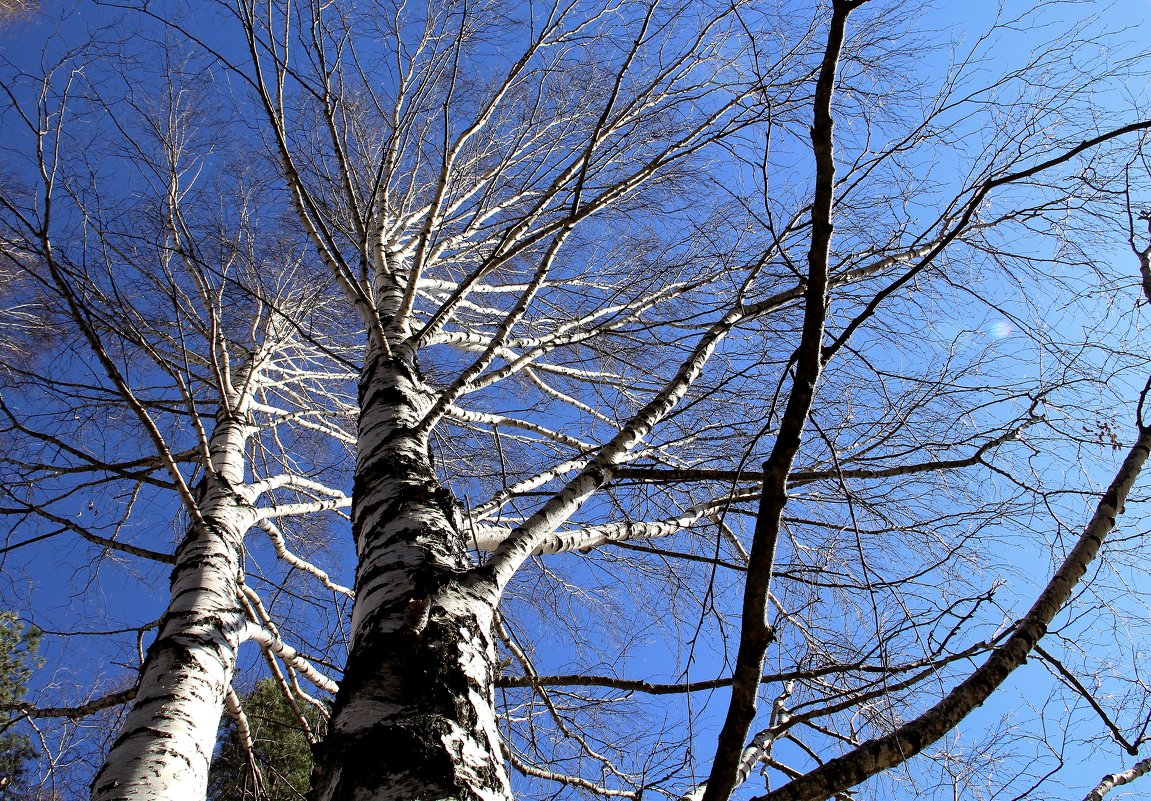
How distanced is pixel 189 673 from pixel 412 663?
4.06 feet

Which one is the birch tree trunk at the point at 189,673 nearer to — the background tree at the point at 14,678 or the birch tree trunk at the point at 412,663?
the birch tree trunk at the point at 412,663

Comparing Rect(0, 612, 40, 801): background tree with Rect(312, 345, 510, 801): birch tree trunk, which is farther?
Rect(0, 612, 40, 801): background tree

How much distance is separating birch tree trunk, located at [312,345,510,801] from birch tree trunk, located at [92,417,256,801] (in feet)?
2.62

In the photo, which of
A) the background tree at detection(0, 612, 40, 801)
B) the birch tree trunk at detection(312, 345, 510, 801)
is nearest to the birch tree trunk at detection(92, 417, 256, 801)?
the birch tree trunk at detection(312, 345, 510, 801)

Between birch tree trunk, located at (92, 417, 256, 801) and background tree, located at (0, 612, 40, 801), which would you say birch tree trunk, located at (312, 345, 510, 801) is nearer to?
birch tree trunk, located at (92, 417, 256, 801)

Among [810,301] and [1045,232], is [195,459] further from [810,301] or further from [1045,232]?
[1045,232]

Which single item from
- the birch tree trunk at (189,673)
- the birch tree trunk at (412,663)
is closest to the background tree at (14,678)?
the birch tree trunk at (189,673)

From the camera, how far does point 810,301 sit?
3.53 feet

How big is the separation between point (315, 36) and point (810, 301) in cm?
229

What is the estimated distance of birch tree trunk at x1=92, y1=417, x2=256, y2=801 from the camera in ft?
6.11

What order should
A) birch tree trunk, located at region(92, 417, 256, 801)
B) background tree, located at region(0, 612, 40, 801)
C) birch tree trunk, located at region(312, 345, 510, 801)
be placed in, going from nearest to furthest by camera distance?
birch tree trunk, located at region(312, 345, 510, 801) < birch tree trunk, located at region(92, 417, 256, 801) < background tree, located at region(0, 612, 40, 801)

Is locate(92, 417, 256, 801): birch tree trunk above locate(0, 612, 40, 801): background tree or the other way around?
the other way around

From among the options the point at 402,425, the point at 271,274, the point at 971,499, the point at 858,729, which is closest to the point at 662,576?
the point at 858,729

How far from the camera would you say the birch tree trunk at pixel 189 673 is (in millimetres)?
1861
